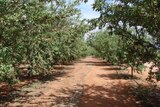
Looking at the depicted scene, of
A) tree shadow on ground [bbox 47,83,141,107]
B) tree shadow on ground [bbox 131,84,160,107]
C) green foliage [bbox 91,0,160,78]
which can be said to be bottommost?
tree shadow on ground [bbox 131,84,160,107]

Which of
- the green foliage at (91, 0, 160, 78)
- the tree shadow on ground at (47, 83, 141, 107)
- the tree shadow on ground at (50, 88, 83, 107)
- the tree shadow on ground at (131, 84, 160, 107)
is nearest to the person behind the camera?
the green foliage at (91, 0, 160, 78)

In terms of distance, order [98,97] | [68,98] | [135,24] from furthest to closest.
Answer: [98,97] < [68,98] < [135,24]

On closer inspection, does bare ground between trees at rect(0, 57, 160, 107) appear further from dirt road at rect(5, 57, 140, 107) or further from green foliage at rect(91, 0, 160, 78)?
green foliage at rect(91, 0, 160, 78)

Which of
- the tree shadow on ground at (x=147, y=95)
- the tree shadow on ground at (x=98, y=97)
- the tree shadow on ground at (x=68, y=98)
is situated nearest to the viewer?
the tree shadow on ground at (x=68, y=98)

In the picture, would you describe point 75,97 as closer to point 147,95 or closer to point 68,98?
point 68,98

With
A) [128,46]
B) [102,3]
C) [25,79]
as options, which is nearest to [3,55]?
[102,3]

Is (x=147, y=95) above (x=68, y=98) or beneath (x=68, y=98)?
beneath

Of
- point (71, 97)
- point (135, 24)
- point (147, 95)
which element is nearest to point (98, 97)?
point (71, 97)

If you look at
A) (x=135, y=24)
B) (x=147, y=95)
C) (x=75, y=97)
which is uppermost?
(x=135, y=24)

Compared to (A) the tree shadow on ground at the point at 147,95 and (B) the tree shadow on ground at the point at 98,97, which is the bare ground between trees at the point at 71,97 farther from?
(A) the tree shadow on ground at the point at 147,95

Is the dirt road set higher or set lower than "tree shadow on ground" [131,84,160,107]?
higher

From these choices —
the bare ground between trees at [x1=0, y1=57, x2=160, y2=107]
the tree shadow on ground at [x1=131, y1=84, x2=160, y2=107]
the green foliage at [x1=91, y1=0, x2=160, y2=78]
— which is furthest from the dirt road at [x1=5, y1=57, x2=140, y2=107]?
the green foliage at [x1=91, y1=0, x2=160, y2=78]

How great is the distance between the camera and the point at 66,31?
25.2 m

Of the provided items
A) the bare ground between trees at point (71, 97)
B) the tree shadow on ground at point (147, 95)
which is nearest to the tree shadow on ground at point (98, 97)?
the bare ground between trees at point (71, 97)
